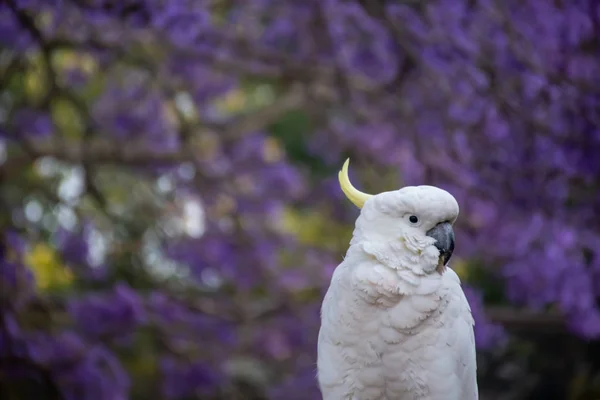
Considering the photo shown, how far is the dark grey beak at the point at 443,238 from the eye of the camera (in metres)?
1.36

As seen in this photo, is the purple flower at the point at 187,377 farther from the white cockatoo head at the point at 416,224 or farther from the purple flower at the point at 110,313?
the white cockatoo head at the point at 416,224

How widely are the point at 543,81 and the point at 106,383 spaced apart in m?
1.94

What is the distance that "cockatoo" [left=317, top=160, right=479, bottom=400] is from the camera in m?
1.36

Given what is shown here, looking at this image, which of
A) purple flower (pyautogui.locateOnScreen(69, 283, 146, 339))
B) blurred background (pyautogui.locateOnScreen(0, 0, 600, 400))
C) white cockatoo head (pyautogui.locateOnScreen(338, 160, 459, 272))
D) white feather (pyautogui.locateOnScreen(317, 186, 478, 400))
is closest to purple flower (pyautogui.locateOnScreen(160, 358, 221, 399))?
blurred background (pyautogui.locateOnScreen(0, 0, 600, 400))

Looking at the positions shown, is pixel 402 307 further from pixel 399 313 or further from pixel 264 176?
pixel 264 176

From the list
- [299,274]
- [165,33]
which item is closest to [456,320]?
[165,33]

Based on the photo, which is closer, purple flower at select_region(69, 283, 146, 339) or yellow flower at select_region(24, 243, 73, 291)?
purple flower at select_region(69, 283, 146, 339)

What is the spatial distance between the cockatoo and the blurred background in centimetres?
104

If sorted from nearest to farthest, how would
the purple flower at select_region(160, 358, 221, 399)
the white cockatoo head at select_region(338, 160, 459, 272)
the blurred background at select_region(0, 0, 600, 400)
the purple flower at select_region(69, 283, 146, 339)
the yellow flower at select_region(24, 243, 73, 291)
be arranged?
the white cockatoo head at select_region(338, 160, 459, 272) < the blurred background at select_region(0, 0, 600, 400) < the purple flower at select_region(69, 283, 146, 339) < the purple flower at select_region(160, 358, 221, 399) < the yellow flower at select_region(24, 243, 73, 291)

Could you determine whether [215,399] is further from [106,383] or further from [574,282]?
[574,282]

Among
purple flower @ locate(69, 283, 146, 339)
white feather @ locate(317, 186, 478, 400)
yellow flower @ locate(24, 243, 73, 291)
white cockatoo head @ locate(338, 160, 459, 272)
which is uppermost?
white cockatoo head @ locate(338, 160, 459, 272)

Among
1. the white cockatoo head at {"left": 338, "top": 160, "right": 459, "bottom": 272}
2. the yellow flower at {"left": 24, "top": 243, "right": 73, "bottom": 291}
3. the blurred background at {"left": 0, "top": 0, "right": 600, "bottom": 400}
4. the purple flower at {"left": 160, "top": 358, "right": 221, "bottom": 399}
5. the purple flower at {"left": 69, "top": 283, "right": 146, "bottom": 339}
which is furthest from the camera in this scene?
the yellow flower at {"left": 24, "top": 243, "right": 73, "bottom": 291}

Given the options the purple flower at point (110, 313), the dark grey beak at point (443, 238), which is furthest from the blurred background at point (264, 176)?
the dark grey beak at point (443, 238)

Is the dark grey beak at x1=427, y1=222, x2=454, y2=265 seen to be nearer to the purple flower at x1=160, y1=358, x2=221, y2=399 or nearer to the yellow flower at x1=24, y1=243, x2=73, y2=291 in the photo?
the purple flower at x1=160, y1=358, x2=221, y2=399
